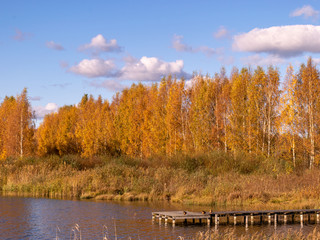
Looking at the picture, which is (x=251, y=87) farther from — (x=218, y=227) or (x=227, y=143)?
(x=218, y=227)

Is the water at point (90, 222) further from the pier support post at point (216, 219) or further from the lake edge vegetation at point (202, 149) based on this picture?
the lake edge vegetation at point (202, 149)

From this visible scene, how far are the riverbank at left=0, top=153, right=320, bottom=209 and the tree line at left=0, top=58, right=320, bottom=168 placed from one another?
431 centimetres

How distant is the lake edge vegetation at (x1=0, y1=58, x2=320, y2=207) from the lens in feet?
98.4

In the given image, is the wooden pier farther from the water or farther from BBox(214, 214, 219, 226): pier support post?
the water

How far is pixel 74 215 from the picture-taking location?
76.5 feet

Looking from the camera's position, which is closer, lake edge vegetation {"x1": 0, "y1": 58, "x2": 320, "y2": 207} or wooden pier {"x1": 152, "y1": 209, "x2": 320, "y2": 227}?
wooden pier {"x1": 152, "y1": 209, "x2": 320, "y2": 227}

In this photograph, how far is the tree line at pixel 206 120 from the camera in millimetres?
38125

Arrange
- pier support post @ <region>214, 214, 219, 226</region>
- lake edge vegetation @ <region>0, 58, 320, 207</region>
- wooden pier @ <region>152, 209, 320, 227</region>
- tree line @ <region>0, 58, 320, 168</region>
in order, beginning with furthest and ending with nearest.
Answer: tree line @ <region>0, 58, 320, 168</region>, lake edge vegetation @ <region>0, 58, 320, 207</region>, wooden pier @ <region>152, 209, 320, 227</region>, pier support post @ <region>214, 214, 219, 226</region>

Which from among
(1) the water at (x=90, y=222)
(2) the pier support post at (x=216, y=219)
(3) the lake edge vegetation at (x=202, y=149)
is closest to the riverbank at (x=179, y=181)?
(3) the lake edge vegetation at (x=202, y=149)

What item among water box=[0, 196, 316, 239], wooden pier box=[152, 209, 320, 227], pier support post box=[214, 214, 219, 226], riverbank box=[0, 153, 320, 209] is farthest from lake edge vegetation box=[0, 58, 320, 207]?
pier support post box=[214, 214, 219, 226]

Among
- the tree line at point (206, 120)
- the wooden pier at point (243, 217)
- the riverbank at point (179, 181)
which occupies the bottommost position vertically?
the wooden pier at point (243, 217)

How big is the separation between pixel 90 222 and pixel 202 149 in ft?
89.8

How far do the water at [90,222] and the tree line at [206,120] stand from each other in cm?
1637

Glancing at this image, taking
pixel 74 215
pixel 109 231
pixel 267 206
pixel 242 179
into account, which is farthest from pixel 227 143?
pixel 109 231
